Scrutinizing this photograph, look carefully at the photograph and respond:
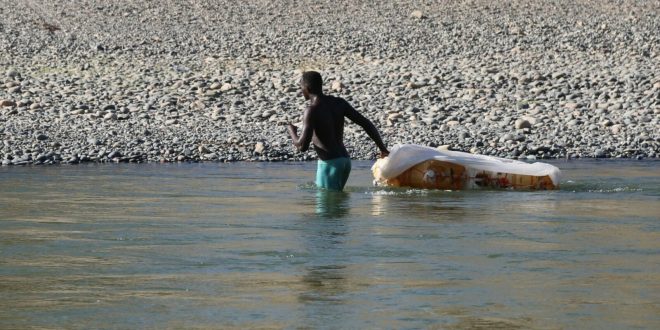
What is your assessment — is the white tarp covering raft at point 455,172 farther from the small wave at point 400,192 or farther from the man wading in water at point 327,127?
the man wading in water at point 327,127

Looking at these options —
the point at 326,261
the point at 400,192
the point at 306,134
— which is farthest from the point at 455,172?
the point at 326,261

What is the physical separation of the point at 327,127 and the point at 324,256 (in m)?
3.79

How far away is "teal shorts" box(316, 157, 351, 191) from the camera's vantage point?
524 inches

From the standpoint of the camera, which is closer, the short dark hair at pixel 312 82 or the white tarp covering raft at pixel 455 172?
the short dark hair at pixel 312 82

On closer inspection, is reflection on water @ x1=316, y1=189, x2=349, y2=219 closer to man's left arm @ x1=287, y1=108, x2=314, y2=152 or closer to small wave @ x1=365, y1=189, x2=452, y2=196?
small wave @ x1=365, y1=189, x2=452, y2=196

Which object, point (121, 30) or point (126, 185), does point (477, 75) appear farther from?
point (126, 185)

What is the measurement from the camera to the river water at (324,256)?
7441 mm

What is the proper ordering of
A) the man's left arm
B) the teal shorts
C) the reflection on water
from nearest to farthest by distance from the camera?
the reflection on water, the man's left arm, the teal shorts

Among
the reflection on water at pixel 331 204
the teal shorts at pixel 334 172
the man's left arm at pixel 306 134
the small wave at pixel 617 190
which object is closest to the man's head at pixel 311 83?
the man's left arm at pixel 306 134

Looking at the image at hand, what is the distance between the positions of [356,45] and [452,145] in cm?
907

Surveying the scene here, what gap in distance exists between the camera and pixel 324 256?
371 inches

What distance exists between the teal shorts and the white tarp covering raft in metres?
0.42

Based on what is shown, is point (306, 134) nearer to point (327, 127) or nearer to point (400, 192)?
point (327, 127)

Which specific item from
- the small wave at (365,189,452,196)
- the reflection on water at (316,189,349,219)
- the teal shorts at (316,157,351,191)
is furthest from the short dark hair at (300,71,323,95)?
the small wave at (365,189,452,196)
